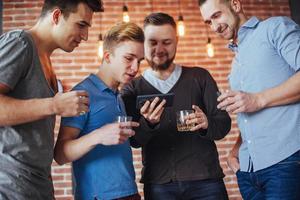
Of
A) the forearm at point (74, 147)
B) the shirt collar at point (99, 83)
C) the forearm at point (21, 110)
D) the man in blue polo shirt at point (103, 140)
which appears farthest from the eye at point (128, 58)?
the forearm at point (21, 110)

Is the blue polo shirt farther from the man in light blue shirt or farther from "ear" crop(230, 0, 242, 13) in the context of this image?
"ear" crop(230, 0, 242, 13)

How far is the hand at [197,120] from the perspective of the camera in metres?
1.60

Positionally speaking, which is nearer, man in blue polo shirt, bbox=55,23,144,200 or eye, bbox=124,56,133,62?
man in blue polo shirt, bbox=55,23,144,200

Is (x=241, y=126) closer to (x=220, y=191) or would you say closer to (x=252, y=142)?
(x=252, y=142)

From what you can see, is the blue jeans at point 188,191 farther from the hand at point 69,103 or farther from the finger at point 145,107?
the hand at point 69,103

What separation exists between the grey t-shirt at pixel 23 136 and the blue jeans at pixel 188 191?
22.5 inches

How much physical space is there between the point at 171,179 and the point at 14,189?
2.48 ft

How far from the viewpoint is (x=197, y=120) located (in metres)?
1.60

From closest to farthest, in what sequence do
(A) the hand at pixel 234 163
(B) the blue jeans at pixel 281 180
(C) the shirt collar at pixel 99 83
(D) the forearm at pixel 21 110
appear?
(D) the forearm at pixel 21 110 < (B) the blue jeans at pixel 281 180 < (C) the shirt collar at pixel 99 83 < (A) the hand at pixel 234 163

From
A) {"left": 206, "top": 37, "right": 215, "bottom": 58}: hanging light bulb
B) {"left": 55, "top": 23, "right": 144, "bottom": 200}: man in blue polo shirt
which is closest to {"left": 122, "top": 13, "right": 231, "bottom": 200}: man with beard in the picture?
{"left": 55, "top": 23, "right": 144, "bottom": 200}: man in blue polo shirt

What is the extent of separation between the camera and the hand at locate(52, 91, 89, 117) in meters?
1.15

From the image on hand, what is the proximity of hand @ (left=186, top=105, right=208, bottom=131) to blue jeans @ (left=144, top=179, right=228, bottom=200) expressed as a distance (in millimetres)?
260

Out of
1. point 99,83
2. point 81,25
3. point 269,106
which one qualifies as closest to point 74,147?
point 99,83

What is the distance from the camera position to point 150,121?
1620mm
